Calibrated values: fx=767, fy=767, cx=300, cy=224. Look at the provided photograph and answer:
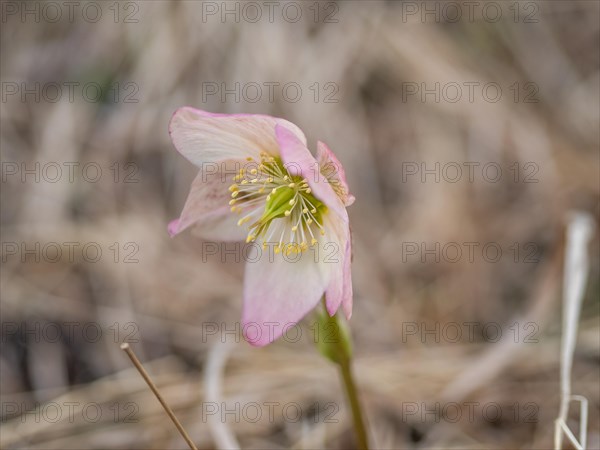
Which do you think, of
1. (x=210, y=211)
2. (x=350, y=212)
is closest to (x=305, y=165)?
(x=210, y=211)

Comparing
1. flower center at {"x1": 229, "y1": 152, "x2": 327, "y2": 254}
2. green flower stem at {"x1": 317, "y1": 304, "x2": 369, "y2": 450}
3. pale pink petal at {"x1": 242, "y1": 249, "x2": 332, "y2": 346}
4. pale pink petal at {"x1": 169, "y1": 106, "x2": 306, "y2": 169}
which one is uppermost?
pale pink petal at {"x1": 169, "y1": 106, "x2": 306, "y2": 169}

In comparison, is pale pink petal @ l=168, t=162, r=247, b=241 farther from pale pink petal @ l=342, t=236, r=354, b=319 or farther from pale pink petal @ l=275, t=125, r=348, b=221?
pale pink petal @ l=342, t=236, r=354, b=319

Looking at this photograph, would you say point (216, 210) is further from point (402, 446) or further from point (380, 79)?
point (380, 79)

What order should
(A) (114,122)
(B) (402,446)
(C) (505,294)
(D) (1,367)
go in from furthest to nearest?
(A) (114,122) → (C) (505,294) → (D) (1,367) → (B) (402,446)

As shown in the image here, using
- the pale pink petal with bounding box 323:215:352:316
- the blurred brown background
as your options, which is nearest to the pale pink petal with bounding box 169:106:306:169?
the pale pink petal with bounding box 323:215:352:316

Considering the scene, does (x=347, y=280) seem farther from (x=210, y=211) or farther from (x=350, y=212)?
(x=350, y=212)

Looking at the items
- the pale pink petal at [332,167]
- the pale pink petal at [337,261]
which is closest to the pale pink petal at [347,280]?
the pale pink petal at [337,261]

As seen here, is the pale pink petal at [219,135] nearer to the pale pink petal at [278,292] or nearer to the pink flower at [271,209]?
the pink flower at [271,209]

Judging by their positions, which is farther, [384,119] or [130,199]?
[384,119]

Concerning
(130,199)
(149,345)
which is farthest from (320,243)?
(130,199)
